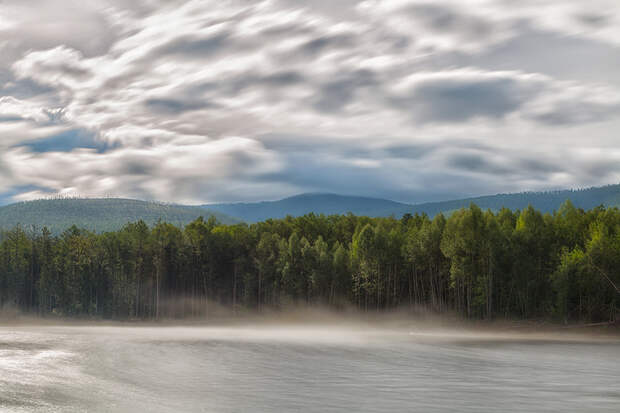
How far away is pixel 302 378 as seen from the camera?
30234 millimetres

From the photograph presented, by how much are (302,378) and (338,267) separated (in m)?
60.9

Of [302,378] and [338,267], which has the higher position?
[338,267]

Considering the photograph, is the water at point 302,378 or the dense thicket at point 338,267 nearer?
the water at point 302,378

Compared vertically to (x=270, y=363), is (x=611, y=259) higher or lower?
higher

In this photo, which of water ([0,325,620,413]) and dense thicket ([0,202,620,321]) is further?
dense thicket ([0,202,620,321])

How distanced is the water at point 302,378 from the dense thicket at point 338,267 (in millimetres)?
27242

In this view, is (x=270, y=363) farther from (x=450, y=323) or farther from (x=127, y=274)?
(x=127, y=274)

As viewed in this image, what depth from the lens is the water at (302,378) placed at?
75.0 feet

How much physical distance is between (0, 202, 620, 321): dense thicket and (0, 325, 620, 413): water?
89.4 ft

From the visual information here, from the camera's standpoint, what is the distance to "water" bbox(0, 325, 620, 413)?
22.9 m

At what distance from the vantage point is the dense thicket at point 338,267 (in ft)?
251

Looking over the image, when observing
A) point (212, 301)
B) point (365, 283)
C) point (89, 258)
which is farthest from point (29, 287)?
point (365, 283)

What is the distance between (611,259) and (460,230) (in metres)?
17.2

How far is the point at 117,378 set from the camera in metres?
29.3
